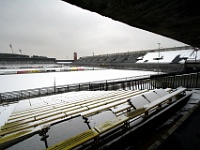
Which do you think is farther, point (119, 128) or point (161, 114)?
point (161, 114)

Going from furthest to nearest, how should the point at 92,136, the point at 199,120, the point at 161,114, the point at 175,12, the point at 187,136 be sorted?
1. the point at 161,114
2. the point at 199,120
3. the point at 187,136
4. the point at 92,136
5. the point at 175,12

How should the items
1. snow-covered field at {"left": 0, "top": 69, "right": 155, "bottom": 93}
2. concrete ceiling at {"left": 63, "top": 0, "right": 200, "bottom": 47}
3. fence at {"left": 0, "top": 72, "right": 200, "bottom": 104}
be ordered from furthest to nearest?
snow-covered field at {"left": 0, "top": 69, "right": 155, "bottom": 93} < fence at {"left": 0, "top": 72, "right": 200, "bottom": 104} < concrete ceiling at {"left": 63, "top": 0, "right": 200, "bottom": 47}

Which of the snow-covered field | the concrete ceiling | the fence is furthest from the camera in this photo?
the snow-covered field

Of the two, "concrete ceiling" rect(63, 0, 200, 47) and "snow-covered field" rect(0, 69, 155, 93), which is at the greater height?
"concrete ceiling" rect(63, 0, 200, 47)

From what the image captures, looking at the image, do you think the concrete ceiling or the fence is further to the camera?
the fence

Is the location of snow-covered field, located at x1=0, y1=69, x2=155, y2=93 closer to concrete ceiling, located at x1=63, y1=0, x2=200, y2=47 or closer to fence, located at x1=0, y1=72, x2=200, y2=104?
fence, located at x1=0, y1=72, x2=200, y2=104

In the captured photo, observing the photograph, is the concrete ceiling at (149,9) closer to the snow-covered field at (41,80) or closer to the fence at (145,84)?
the fence at (145,84)

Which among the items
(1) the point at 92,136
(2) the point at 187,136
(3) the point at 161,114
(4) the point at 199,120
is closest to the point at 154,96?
(3) the point at 161,114

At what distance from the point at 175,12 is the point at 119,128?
2.73 m

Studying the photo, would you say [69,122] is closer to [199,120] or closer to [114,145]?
[114,145]

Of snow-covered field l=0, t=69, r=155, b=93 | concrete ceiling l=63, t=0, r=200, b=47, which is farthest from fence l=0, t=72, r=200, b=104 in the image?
concrete ceiling l=63, t=0, r=200, b=47

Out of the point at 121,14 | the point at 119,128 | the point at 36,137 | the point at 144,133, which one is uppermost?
the point at 121,14

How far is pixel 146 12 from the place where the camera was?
6.98 feet

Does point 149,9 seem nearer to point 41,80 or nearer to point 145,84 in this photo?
point 145,84
